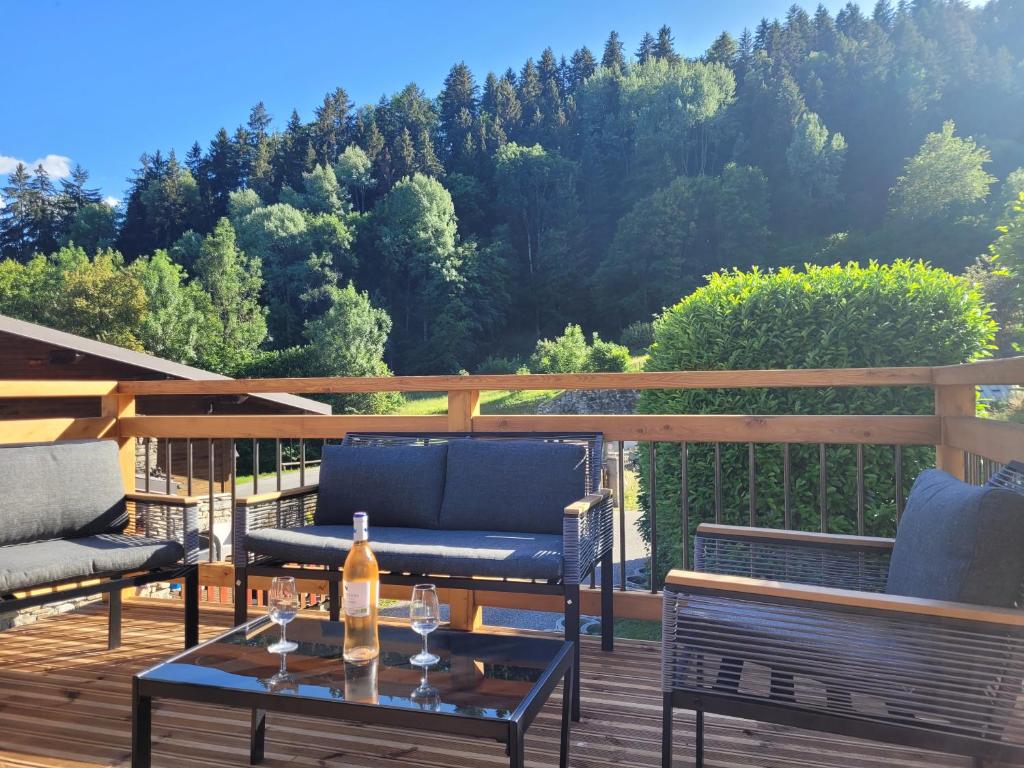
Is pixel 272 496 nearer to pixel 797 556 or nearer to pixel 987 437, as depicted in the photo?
pixel 797 556

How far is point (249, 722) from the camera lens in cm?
224

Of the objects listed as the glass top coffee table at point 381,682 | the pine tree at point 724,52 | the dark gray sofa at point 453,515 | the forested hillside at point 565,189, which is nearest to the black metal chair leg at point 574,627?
the dark gray sofa at point 453,515

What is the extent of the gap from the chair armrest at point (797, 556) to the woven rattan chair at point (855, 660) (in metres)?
0.41

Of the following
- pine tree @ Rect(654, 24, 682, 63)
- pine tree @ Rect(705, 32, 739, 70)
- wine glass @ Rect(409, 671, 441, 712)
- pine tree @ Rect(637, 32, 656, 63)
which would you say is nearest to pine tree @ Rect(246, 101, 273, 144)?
pine tree @ Rect(637, 32, 656, 63)

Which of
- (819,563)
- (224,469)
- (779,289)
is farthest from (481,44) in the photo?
(819,563)

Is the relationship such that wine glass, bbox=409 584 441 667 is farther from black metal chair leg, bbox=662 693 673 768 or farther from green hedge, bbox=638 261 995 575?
green hedge, bbox=638 261 995 575

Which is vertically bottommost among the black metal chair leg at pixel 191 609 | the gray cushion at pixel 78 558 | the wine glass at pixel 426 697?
the black metal chair leg at pixel 191 609

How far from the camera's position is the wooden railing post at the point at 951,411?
256cm

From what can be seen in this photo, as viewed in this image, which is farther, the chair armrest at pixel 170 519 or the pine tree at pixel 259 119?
the pine tree at pixel 259 119

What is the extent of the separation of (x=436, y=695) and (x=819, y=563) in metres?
1.22

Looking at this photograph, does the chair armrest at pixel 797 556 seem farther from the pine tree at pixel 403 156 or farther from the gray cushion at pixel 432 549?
the pine tree at pixel 403 156

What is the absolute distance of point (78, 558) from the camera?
8.09ft

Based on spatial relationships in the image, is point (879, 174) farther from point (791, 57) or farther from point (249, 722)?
point (249, 722)

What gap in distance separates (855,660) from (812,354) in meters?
3.42
